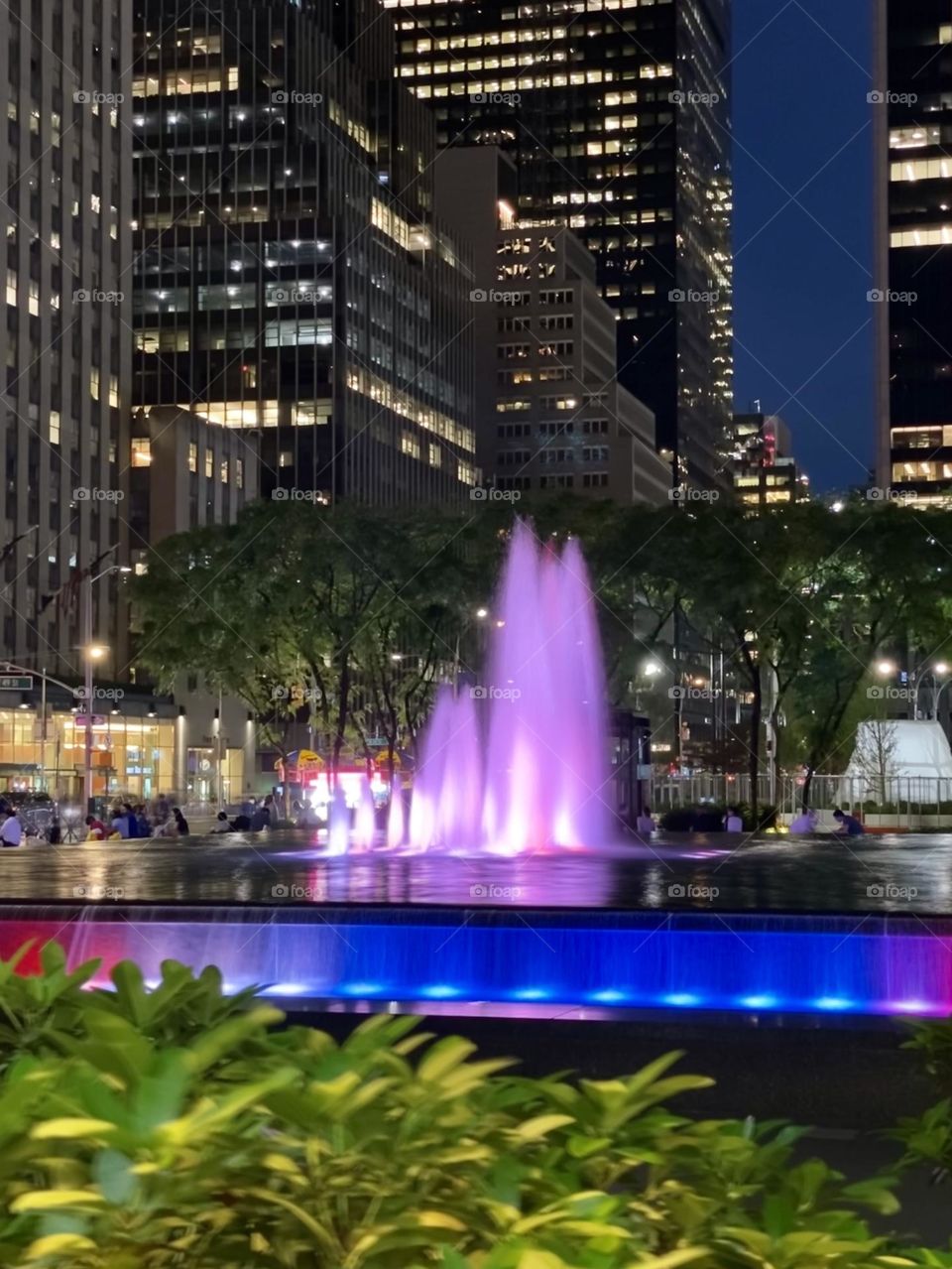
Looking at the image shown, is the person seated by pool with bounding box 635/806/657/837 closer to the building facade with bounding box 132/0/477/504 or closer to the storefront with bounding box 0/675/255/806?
the storefront with bounding box 0/675/255/806

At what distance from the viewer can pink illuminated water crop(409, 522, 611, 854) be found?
38.9 metres

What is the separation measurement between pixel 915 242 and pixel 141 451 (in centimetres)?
6592

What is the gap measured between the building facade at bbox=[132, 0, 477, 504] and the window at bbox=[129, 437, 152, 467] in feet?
15.0

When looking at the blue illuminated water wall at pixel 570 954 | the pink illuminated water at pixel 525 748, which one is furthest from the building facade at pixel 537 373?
the blue illuminated water wall at pixel 570 954

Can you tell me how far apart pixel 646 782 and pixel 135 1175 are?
43.1 metres

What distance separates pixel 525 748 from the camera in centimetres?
3981

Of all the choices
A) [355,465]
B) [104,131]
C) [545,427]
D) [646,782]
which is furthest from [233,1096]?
[545,427]

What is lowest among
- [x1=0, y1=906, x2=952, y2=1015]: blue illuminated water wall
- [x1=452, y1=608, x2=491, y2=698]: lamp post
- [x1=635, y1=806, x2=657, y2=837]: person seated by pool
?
[x1=0, y1=906, x2=952, y2=1015]: blue illuminated water wall

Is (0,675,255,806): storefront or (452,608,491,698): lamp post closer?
(452,608,491,698): lamp post

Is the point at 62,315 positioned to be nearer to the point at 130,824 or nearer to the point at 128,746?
the point at 128,746

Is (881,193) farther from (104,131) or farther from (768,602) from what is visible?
(768,602)

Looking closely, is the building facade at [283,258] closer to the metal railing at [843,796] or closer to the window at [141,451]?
the window at [141,451]

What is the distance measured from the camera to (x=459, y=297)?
166500 mm

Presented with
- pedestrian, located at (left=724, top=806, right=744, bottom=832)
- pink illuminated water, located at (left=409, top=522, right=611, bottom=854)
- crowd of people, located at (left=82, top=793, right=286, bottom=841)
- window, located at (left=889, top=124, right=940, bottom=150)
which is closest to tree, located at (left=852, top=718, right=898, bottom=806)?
pedestrian, located at (left=724, top=806, right=744, bottom=832)
